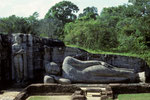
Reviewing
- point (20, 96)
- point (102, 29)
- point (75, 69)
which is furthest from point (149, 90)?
point (102, 29)

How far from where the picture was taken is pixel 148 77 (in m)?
11.9

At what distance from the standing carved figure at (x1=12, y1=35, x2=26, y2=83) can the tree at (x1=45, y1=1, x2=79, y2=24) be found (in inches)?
1191

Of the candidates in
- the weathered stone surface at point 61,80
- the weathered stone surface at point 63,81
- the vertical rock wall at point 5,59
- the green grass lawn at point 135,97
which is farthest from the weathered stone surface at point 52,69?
the green grass lawn at point 135,97

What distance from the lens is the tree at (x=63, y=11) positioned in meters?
41.2

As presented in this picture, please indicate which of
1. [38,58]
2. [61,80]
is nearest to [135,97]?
[61,80]

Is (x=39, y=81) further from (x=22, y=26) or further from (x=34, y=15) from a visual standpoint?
(x=34, y=15)

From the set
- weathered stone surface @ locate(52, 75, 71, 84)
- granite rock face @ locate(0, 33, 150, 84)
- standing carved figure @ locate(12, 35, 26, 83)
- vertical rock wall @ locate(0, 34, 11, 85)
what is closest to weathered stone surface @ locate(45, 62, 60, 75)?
granite rock face @ locate(0, 33, 150, 84)

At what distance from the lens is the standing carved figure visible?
11.4m

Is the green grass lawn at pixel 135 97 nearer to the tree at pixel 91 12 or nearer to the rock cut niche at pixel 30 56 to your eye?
the rock cut niche at pixel 30 56

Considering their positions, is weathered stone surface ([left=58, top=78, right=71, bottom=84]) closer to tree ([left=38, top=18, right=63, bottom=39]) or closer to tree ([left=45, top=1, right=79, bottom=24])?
tree ([left=38, top=18, right=63, bottom=39])

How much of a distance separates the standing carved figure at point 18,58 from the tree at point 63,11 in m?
30.2

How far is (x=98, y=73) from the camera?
1078 cm

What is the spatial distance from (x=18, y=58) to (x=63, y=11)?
3206cm

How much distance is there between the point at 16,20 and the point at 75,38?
15.7 m
